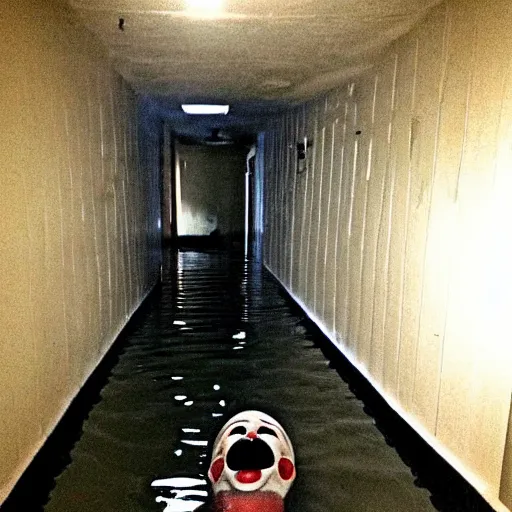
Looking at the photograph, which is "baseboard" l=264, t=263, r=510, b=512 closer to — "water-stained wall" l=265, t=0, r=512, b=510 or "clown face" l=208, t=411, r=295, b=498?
"water-stained wall" l=265, t=0, r=512, b=510

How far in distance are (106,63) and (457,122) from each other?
2.12 meters

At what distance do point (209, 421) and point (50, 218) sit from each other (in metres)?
1.20

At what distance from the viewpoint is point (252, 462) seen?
180cm

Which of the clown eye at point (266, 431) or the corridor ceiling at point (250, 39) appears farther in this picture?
the corridor ceiling at point (250, 39)

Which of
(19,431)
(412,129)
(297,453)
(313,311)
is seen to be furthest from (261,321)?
(19,431)

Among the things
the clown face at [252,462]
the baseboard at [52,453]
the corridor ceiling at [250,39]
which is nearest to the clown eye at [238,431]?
the clown face at [252,462]

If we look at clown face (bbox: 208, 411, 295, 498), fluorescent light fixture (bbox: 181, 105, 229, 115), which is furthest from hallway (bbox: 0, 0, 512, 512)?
fluorescent light fixture (bbox: 181, 105, 229, 115)

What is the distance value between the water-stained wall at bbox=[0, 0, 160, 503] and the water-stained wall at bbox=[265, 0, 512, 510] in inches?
57.9

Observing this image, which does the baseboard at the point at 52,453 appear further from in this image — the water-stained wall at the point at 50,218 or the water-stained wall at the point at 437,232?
the water-stained wall at the point at 437,232

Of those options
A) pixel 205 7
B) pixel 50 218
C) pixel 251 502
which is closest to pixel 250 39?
pixel 205 7

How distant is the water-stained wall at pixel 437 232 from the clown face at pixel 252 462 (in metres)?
0.61

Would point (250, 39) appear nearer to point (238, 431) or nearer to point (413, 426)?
point (238, 431)

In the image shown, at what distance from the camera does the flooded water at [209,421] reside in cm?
199

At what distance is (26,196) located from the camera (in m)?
1.83
